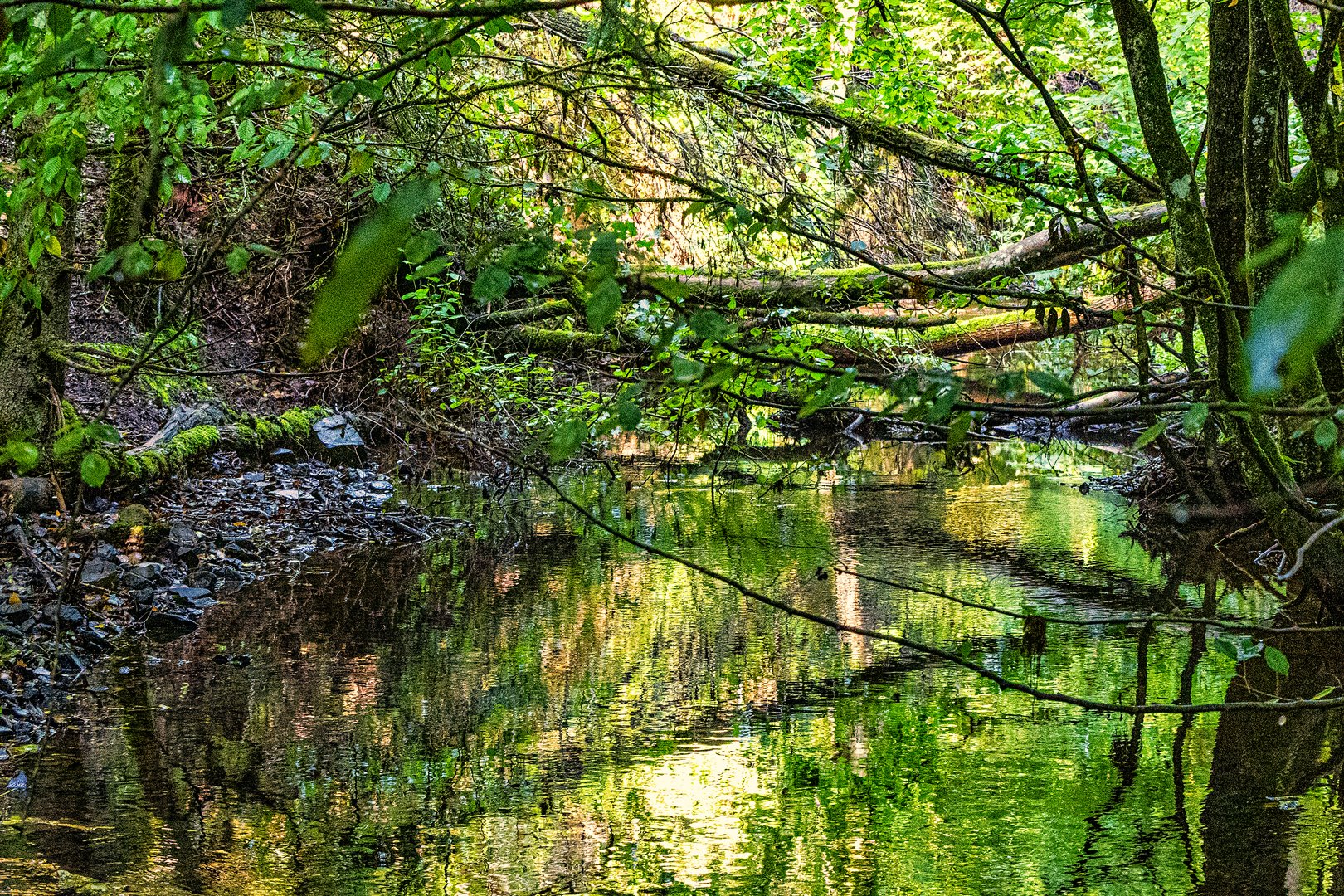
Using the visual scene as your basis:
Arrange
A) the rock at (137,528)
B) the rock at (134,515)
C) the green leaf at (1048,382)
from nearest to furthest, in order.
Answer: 1. the green leaf at (1048,382)
2. the rock at (137,528)
3. the rock at (134,515)

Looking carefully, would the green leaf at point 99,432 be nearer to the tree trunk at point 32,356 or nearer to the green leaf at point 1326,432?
the green leaf at point 1326,432

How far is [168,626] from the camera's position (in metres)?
5.32

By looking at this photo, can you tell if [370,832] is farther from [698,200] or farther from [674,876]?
[698,200]

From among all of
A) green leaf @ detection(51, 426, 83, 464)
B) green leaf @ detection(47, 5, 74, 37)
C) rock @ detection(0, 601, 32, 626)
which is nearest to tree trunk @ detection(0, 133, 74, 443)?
rock @ detection(0, 601, 32, 626)

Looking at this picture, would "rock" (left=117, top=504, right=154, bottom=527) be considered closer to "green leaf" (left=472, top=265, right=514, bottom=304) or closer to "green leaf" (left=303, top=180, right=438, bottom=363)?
"green leaf" (left=472, top=265, right=514, bottom=304)

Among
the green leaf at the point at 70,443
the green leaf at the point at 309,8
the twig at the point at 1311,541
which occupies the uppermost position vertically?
the green leaf at the point at 309,8

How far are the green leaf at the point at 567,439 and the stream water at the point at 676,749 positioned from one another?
1.75 metres

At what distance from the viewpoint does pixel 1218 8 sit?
388cm

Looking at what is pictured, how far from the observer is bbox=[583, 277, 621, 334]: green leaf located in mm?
1489

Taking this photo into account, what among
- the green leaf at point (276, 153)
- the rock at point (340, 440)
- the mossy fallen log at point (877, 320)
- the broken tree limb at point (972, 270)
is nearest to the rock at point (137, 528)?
the rock at point (340, 440)

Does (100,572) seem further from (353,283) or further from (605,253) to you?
(353,283)

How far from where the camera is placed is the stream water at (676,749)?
3.09 meters

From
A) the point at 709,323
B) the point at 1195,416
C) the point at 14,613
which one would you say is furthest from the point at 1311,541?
the point at 14,613

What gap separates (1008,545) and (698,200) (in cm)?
551
